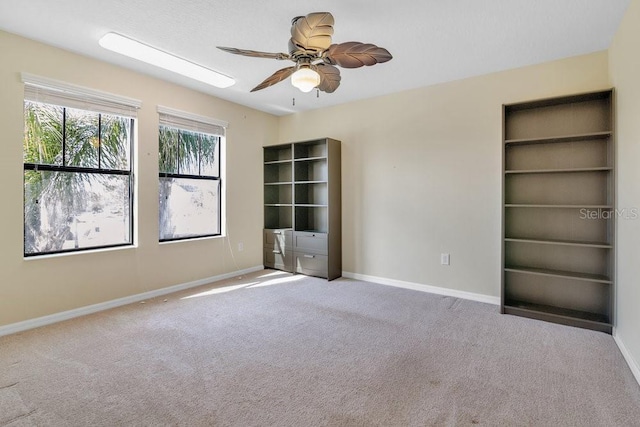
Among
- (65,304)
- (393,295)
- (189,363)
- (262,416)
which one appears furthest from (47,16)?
(393,295)

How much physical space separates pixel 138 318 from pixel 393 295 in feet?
8.77

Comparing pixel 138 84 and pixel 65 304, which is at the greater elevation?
pixel 138 84

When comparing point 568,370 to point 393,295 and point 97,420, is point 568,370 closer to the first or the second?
point 393,295

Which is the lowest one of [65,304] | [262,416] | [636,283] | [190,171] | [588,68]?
[262,416]

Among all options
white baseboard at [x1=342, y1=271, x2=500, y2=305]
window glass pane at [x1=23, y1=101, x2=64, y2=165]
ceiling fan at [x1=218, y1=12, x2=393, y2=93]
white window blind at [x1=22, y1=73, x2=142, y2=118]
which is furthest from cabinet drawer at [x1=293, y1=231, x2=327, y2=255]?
window glass pane at [x1=23, y1=101, x2=64, y2=165]

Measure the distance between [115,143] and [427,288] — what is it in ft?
12.8

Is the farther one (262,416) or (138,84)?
(138,84)

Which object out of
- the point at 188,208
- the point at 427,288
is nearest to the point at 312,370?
the point at 427,288

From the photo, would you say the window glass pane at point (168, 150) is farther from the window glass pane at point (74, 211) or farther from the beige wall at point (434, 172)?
the beige wall at point (434, 172)

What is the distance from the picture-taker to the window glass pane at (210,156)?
4227 millimetres

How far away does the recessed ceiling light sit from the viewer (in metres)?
2.71

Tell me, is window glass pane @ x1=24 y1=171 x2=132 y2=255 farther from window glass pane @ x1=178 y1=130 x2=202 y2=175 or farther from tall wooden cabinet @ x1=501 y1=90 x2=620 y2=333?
tall wooden cabinet @ x1=501 y1=90 x2=620 y2=333

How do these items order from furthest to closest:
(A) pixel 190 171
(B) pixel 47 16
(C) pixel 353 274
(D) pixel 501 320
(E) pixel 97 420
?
(C) pixel 353 274
(A) pixel 190 171
(D) pixel 501 320
(B) pixel 47 16
(E) pixel 97 420

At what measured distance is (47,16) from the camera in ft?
7.82
